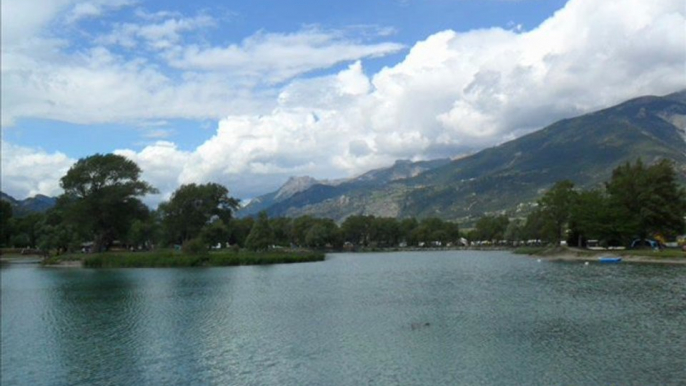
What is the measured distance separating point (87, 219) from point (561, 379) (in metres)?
119

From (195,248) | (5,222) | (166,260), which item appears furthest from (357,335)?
(5,222)

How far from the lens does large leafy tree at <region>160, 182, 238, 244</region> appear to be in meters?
145

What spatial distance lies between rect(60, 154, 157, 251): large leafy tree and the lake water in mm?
58856

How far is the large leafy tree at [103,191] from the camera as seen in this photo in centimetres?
12269

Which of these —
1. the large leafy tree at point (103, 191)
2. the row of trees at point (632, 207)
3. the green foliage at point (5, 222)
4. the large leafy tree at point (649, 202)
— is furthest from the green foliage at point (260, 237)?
the green foliage at point (5, 222)

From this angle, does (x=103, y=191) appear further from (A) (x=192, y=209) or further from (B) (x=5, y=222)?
(B) (x=5, y=222)

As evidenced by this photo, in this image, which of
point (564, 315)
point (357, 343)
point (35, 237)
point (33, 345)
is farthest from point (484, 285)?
point (35, 237)

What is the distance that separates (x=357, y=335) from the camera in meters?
37.2

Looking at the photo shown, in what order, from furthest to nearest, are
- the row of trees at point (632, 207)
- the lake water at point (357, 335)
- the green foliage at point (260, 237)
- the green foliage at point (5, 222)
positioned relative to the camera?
1. the green foliage at point (5, 222)
2. the green foliage at point (260, 237)
3. the row of trees at point (632, 207)
4. the lake water at point (357, 335)

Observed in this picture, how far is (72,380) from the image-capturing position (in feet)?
94.7

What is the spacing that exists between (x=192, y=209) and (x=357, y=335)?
117012mm

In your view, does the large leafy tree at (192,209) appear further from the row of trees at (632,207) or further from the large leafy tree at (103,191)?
the row of trees at (632,207)

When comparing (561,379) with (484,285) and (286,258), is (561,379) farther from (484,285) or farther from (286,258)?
(286,258)

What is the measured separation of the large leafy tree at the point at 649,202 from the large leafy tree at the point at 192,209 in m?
96.9
